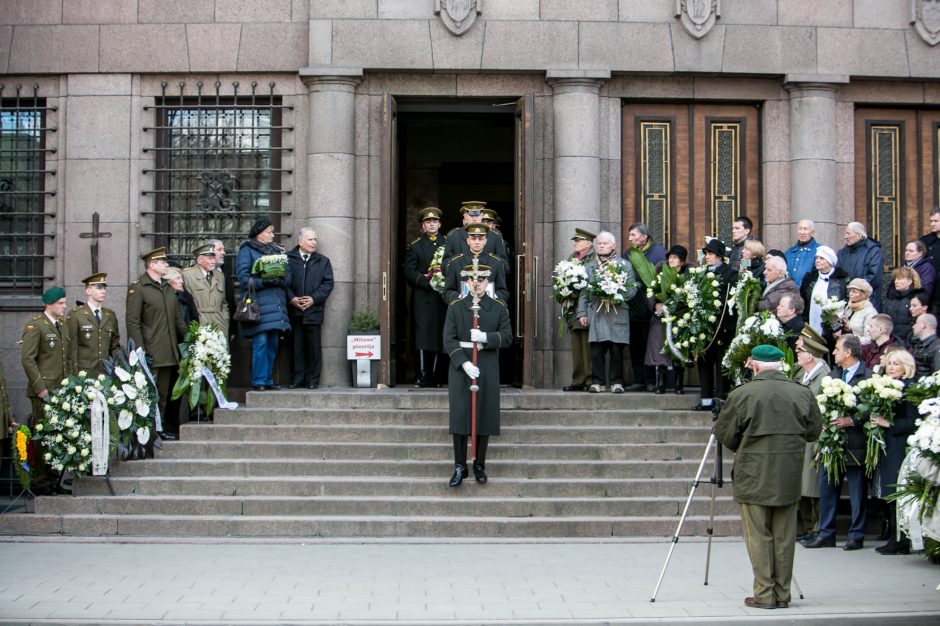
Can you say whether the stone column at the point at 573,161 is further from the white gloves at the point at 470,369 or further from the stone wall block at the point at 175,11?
the stone wall block at the point at 175,11

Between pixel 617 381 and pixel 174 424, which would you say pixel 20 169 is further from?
pixel 617 381

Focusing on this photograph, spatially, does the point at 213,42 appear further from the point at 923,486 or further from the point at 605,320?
the point at 923,486

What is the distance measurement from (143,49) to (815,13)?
28.9 feet

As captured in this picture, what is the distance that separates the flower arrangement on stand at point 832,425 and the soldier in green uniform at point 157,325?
23.2 ft

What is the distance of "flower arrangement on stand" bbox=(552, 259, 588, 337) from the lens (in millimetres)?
14656

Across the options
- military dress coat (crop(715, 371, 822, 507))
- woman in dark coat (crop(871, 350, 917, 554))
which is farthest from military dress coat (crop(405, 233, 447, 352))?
military dress coat (crop(715, 371, 822, 507))

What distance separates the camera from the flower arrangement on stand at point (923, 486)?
33.7 ft

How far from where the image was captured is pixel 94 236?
16.0 metres

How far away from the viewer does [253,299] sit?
48.2 feet

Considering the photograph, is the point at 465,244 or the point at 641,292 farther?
the point at 641,292

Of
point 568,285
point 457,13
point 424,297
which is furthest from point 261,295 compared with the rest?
point 457,13

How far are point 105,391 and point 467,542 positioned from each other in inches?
163

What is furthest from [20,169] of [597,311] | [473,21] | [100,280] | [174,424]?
[597,311]

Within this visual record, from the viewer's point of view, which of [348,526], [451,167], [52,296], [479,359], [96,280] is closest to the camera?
[348,526]
